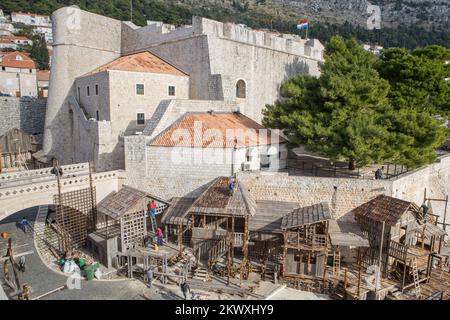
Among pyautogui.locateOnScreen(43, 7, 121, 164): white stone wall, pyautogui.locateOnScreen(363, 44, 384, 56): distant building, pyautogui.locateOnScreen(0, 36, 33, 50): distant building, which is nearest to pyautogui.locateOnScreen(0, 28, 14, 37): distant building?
pyautogui.locateOnScreen(0, 36, 33, 50): distant building

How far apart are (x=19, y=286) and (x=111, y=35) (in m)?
24.1

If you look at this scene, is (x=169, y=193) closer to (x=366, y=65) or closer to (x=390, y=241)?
(x=390, y=241)

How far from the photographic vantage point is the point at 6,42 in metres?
64.2

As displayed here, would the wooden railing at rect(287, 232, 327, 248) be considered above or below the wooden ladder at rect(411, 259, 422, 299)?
above

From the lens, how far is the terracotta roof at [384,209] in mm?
14422

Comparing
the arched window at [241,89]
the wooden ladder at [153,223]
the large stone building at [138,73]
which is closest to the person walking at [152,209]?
the wooden ladder at [153,223]

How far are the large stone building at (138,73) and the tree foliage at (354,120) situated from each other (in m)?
6.01

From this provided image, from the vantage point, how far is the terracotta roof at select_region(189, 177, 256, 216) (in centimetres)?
1443

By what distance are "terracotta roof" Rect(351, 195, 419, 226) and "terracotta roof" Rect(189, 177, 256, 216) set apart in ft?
20.5

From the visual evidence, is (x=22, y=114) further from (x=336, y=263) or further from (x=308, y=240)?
(x=336, y=263)

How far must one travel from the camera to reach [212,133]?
17969 mm

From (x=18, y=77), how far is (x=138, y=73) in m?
30.2

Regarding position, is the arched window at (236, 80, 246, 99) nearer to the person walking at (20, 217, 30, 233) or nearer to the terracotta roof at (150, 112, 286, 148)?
the terracotta roof at (150, 112, 286, 148)

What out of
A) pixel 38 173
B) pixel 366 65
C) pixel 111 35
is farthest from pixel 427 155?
pixel 111 35
